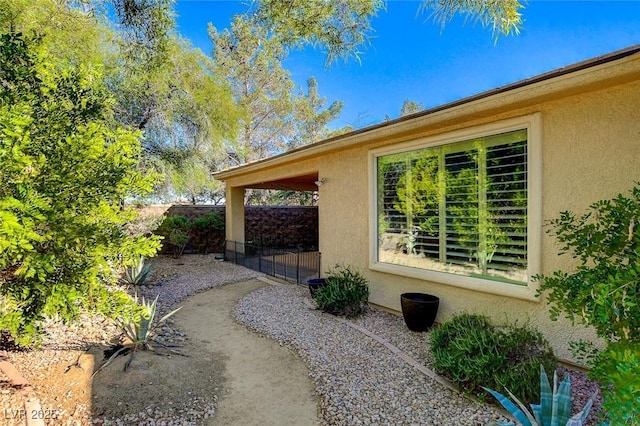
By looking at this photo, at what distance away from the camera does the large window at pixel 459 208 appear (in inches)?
218

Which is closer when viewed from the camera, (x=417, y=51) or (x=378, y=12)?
(x=378, y=12)

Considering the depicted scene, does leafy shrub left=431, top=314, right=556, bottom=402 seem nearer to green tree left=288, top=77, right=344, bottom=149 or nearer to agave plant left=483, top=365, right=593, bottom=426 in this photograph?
agave plant left=483, top=365, right=593, bottom=426

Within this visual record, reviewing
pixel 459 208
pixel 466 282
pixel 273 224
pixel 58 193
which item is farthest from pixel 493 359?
pixel 273 224

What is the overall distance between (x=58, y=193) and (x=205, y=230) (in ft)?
A: 49.3

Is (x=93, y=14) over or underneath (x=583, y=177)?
over

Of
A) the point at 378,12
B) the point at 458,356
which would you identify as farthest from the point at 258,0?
the point at 458,356

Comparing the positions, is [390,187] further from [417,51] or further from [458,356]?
[417,51]

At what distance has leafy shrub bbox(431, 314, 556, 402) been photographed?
12.7ft

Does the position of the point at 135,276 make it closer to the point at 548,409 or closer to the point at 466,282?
the point at 466,282

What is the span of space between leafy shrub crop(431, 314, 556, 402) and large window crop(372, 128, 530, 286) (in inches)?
54.3

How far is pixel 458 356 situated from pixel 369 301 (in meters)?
3.76

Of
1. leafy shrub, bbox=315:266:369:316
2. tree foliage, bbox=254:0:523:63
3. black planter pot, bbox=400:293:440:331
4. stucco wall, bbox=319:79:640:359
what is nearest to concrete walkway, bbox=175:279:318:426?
leafy shrub, bbox=315:266:369:316

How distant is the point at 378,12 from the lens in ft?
18.2

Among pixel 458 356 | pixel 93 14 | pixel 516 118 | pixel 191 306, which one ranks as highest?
pixel 93 14
